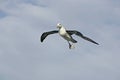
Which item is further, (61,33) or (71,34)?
(71,34)

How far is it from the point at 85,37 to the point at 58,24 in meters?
3.87

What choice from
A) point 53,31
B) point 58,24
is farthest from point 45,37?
point 58,24

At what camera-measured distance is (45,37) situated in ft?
117

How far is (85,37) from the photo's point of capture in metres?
30.2

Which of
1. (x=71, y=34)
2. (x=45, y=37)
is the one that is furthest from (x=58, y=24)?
(x=45, y=37)

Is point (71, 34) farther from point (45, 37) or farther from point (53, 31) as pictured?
point (45, 37)

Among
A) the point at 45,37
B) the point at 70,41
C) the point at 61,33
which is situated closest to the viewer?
the point at 61,33

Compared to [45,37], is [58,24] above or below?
below

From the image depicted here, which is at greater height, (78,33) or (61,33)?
(78,33)

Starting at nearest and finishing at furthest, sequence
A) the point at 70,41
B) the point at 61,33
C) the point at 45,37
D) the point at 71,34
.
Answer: the point at 61,33 < the point at 70,41 < the point at 71,34 < the point at 45,37

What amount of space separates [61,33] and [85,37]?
4.38 m

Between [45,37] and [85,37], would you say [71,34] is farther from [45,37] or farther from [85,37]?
[45,37]

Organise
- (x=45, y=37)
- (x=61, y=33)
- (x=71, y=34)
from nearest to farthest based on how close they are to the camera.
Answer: (x=61, y=33) → (x=71, y=34) → (x=45, y=37)

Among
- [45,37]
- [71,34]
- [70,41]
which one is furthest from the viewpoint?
[45,37]
